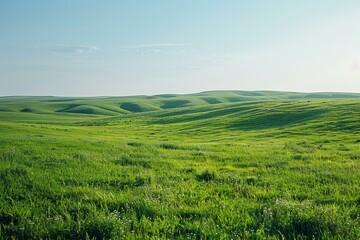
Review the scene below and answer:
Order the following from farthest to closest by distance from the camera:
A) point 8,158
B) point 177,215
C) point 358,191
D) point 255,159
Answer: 1. point 255,159
2. point 8,158
3. point 358,191
4. point 177,215

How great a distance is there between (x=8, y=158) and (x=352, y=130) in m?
39.9

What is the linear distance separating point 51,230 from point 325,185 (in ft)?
26.4

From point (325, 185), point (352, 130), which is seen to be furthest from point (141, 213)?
point (352, 130)

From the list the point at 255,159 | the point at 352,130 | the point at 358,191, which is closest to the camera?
the point at 358,191

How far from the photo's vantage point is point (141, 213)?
7.59m

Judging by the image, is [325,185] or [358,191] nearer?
[358,191]

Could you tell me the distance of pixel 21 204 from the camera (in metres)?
8.21

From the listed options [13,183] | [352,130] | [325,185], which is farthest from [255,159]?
[352,130]

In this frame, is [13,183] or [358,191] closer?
[358,191]

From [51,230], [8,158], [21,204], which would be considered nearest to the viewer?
[51,230]

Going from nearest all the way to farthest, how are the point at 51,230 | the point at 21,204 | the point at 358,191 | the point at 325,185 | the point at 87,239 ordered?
the point at 87,239
the point at 51,230
the point at 21,204
the point at 358,191
the point at 325,185

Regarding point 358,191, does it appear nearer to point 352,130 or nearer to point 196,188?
point 196,188

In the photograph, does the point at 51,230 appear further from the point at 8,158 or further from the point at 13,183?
the point at 8,158

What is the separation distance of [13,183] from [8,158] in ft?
17.3
